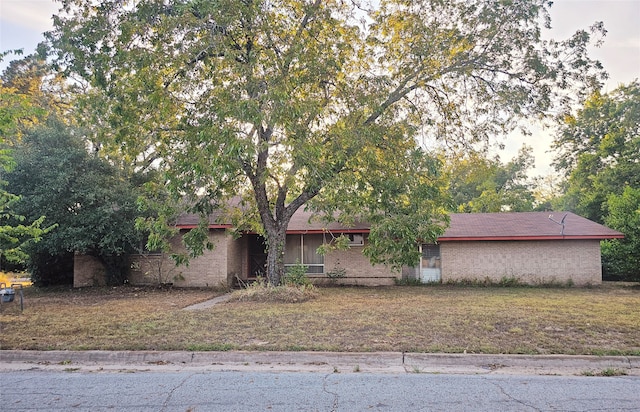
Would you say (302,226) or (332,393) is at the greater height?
(302,226)

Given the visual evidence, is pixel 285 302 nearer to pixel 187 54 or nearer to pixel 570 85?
pixel 187 54

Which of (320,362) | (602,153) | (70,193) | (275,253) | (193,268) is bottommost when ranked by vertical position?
(320,362)

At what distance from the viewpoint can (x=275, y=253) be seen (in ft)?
44.5

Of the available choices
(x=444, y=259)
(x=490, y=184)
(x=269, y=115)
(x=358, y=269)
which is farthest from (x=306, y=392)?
(x=490, y=184)

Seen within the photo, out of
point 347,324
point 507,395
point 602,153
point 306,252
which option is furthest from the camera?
point 602,153

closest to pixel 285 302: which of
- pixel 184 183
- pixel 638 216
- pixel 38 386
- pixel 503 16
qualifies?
pixel 184 183

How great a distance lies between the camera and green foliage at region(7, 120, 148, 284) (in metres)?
14.3

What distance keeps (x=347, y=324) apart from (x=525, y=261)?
1179 cm

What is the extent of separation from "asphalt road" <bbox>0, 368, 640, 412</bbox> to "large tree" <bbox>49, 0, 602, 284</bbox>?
5086 millimetres

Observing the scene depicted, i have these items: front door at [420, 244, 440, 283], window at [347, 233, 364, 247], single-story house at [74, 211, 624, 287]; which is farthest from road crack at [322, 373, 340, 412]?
front door at [420, 244, 440, 283]

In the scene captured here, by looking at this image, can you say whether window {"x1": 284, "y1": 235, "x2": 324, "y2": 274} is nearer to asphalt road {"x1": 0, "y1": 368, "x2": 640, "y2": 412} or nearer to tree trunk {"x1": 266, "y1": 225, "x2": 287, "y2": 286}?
tree trunk {"x1": 266, "y1": 225, "x2": 287, "y2": 286}

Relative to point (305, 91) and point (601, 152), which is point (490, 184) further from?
point (305, 91)

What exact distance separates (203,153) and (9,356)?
17.1 feet

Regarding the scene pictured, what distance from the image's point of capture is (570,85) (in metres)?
12.7
